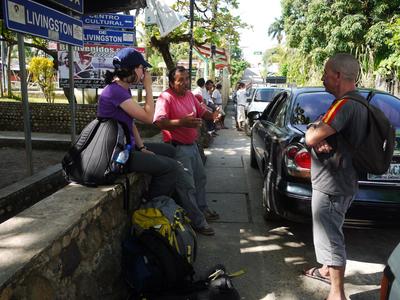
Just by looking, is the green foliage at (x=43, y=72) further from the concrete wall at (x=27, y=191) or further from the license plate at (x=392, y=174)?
the license plate at (x=392, y=174)

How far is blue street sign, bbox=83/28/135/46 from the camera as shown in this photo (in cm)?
701

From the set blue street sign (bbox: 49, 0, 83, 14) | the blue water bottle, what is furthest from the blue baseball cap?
blue street sign (bbox: 49, 0, 83, 14)

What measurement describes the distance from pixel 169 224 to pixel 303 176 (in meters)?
1.46

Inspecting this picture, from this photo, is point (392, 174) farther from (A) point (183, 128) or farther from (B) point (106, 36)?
(B) point (106, 36)

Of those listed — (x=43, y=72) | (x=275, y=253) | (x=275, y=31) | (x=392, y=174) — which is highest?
(x=275, y=31)

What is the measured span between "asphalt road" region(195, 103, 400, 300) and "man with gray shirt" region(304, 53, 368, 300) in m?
0.48

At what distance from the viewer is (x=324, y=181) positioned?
9.59 ft

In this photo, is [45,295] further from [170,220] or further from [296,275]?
[296,275]

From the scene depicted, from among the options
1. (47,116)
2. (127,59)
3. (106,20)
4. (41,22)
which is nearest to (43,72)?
(47,116)

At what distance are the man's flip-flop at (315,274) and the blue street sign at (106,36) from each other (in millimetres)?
5268

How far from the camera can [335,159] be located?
285 cm

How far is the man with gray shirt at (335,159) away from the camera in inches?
108

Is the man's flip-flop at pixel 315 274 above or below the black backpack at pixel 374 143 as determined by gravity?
below

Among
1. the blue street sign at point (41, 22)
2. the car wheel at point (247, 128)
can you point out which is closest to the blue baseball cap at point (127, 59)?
the blue street sign at point (41, 22)
